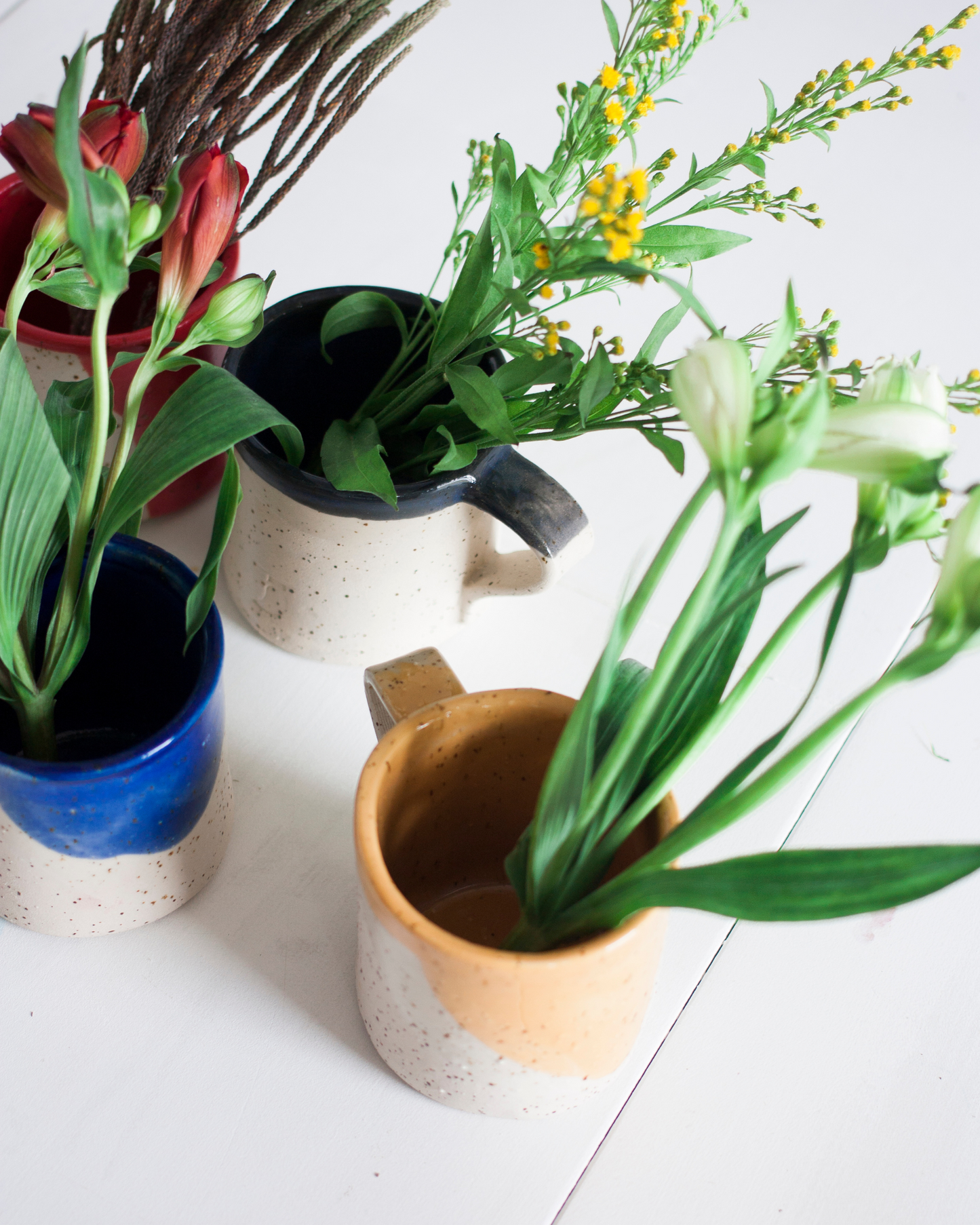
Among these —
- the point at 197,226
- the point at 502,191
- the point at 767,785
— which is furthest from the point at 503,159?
the point at 767,785

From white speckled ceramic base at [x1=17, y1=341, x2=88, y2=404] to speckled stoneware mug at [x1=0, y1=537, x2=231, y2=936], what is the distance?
0.09 meters

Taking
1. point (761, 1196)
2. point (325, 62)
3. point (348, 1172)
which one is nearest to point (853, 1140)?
point (761, 1196)

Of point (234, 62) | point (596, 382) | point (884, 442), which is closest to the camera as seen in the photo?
point (884, 442)

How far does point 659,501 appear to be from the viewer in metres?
0.55

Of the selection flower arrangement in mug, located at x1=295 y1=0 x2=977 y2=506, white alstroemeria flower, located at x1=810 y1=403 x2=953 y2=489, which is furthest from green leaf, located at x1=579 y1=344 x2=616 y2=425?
white alstroemeria flower, located at x1=810 y1=403 x2=953 y2=489

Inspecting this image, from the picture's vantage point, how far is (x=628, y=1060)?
0.39m

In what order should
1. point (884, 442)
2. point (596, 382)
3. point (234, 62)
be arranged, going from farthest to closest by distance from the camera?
1. point (234, 62)
2. point (596, 382)
3. point (884, 442)

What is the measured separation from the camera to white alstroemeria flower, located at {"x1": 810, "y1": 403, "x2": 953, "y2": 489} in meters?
0.22

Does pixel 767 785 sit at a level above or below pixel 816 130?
below

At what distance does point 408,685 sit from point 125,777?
0.30ft

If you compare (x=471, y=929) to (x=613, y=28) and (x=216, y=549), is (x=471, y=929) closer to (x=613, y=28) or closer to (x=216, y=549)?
(x=216, y=549)

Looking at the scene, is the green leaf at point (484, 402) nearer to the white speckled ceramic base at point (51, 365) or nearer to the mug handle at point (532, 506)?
the mug handle at point (532, 506)

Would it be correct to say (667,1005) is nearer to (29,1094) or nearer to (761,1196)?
(761,1196)

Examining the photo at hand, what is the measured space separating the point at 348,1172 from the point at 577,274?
280 millimetres
